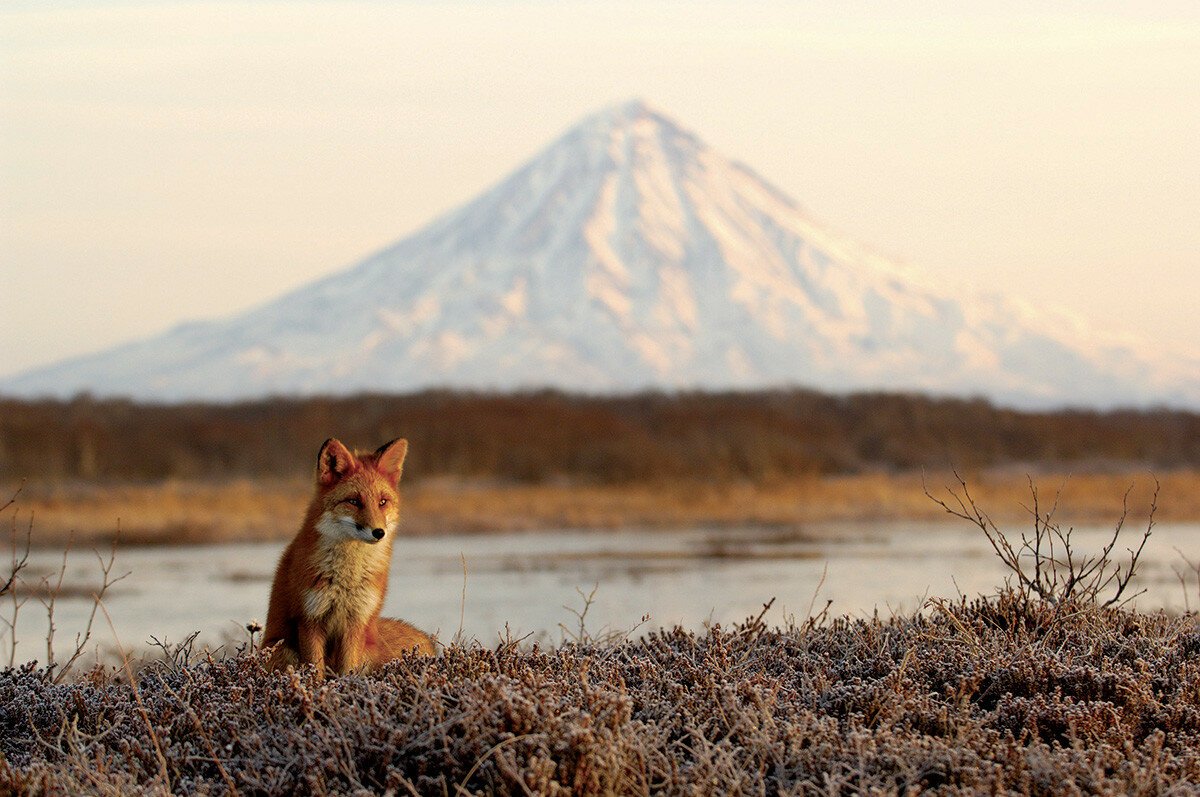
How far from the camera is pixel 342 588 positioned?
18.1 feet

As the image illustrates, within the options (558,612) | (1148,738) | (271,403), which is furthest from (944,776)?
(271,403)

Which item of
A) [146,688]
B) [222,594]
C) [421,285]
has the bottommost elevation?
[222,594]

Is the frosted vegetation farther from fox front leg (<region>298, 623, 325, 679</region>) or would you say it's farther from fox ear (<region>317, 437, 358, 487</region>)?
fox ear (<region>317, 437, 358, 487</region>)

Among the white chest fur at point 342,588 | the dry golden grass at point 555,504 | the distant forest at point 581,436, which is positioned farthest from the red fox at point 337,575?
the distant forest at point 581,436

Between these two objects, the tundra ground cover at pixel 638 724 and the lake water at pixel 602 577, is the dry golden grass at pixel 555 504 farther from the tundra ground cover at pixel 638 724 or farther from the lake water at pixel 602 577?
the tundra ground cover at pixel 638 724

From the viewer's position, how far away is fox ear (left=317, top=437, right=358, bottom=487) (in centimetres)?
566

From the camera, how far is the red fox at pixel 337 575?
553cm

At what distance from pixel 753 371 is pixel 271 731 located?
187m

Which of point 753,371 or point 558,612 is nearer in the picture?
point 558,612

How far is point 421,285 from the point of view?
191750mm

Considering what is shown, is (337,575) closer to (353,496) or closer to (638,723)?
(353,496)

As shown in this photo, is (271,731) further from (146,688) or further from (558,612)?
(558,612)

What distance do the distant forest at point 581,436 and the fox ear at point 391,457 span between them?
42582mm

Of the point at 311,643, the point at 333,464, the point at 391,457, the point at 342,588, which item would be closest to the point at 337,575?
the point at 342,588
